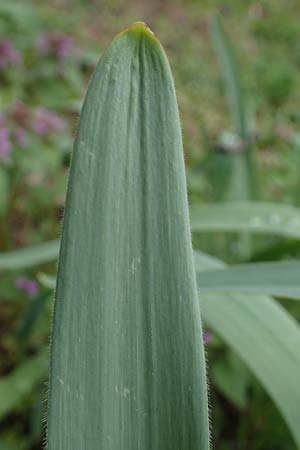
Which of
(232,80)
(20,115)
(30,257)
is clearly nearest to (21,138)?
(20,115)

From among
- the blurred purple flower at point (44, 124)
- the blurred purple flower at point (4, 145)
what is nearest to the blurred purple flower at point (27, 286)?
the blurred purple flower at point (4, 145)

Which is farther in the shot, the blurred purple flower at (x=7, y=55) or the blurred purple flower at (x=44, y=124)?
the blurred purple flower at (x=7, y=55)

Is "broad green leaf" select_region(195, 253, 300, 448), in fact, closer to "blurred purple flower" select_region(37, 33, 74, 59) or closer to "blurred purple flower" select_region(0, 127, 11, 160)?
"blurred purple flower" select_region(0, 127, 11, 160)

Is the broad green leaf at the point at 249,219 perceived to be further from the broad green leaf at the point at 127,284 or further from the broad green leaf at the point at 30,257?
the broad green leaf at the point at 127,284

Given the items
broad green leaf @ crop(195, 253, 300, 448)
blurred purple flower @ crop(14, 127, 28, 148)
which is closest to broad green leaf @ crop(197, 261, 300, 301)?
broad green leaf @ crop(195, 253, 300, 448)

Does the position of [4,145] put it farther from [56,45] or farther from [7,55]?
[56,45]

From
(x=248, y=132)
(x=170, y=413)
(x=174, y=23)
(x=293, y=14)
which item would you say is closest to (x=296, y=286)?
(x=170, y=413)

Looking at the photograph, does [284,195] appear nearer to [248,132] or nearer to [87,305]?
[248,132]
